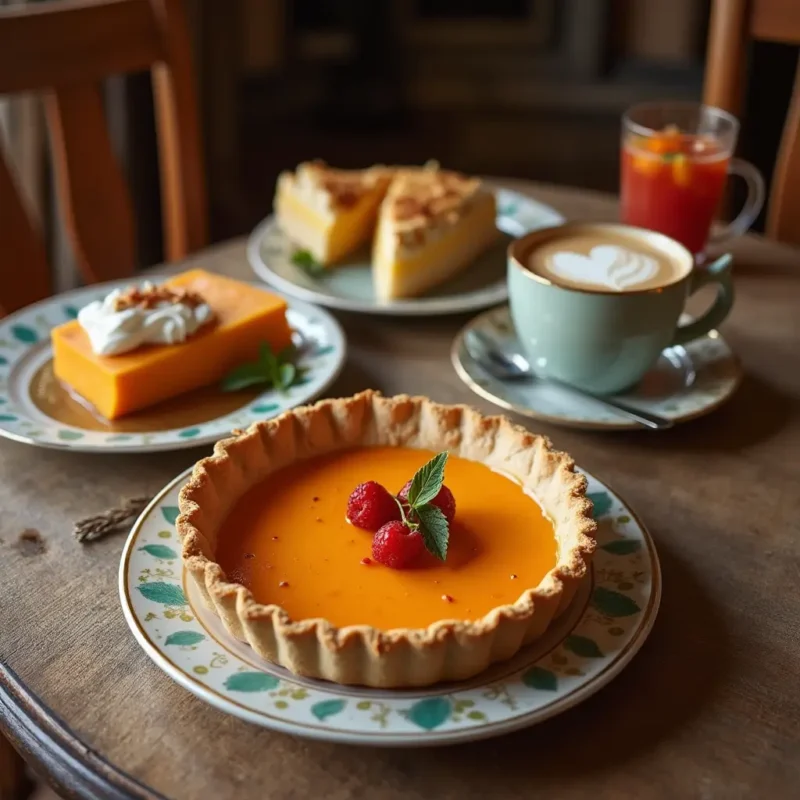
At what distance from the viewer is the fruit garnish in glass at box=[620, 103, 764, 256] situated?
5.92ft

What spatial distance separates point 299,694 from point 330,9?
17.1ft

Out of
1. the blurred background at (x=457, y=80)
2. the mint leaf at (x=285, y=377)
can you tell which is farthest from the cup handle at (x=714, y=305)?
the blurred background at (x=457, y=80)

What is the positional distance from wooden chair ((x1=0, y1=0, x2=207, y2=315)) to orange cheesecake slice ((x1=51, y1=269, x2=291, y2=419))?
0.54m

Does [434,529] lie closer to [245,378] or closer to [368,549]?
[368,549]

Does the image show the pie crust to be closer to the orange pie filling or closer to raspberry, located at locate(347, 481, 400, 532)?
the orange pie filling

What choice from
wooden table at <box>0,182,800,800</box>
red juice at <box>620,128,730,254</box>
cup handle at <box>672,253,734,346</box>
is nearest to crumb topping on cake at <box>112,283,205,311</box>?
wooden table at <box>0,182,800,800</box>

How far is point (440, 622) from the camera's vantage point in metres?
0.88

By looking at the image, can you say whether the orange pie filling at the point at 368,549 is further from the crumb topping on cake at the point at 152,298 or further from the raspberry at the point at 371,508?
the crumb topping on cake at the point at 152,298

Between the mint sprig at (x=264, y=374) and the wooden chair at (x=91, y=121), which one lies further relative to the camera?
the wooden chair at (x=91, y=121)

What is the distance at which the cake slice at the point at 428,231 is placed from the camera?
181cm

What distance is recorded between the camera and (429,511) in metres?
1.02

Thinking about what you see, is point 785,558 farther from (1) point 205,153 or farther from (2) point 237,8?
(2) point 237,8

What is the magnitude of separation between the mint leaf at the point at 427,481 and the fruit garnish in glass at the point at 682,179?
96 centimetres

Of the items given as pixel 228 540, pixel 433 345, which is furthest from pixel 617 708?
pixel 433 345
